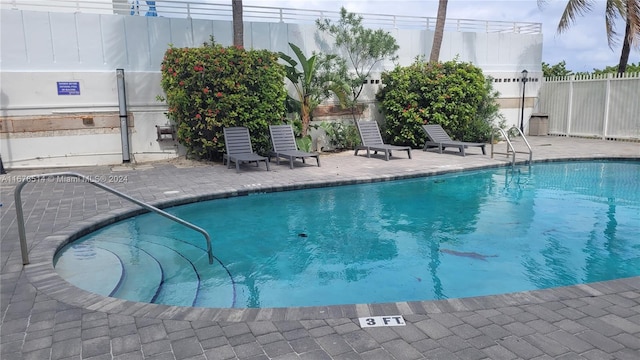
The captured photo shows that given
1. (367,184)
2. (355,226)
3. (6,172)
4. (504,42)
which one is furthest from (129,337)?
(504,42)

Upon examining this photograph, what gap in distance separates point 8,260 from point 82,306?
182cm

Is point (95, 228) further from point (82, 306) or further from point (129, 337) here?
point (129, 337)

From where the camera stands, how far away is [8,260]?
509 centimetres

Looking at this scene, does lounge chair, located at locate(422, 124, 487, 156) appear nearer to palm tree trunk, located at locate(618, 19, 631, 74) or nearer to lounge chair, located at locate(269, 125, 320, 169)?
lounge chair, located at locate(269, 125, 320, 169)

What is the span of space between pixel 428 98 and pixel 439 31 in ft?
8.81

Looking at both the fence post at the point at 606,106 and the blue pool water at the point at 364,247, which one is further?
the fence post at the point at 606,106

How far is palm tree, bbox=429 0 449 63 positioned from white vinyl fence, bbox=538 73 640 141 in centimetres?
698

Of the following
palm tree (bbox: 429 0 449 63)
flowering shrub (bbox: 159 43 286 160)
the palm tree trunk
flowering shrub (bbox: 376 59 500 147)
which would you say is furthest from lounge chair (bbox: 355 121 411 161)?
the palm tree trunk

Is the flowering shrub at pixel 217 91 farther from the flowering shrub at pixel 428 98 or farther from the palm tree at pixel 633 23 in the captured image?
the palm tree at pixel 633 23

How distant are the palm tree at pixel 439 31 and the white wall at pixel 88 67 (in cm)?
541

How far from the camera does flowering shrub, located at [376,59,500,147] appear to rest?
15336mm

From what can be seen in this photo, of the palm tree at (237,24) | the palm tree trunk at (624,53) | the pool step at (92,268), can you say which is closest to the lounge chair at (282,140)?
the palm tree at (237,24)

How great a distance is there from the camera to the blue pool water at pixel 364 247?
204 inches

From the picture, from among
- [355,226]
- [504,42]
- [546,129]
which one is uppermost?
[504,42]
